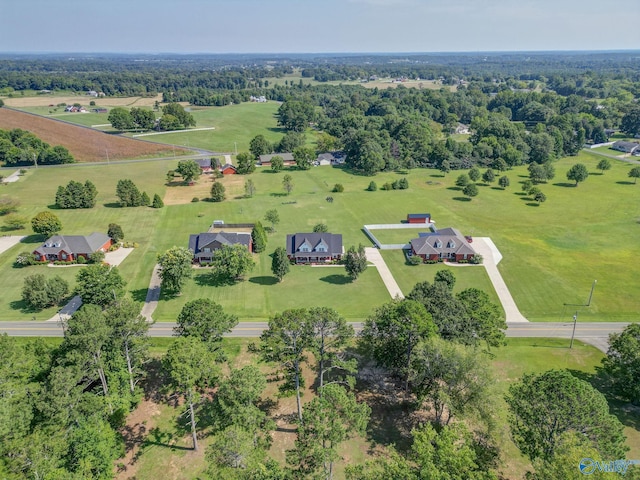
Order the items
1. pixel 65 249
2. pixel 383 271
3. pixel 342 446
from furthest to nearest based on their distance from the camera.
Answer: pixel 65 249 < pixel 383 271 < pixel 342 446

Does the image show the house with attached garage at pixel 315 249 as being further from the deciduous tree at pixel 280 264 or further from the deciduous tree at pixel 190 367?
the deciduous tree at pixel 190 367

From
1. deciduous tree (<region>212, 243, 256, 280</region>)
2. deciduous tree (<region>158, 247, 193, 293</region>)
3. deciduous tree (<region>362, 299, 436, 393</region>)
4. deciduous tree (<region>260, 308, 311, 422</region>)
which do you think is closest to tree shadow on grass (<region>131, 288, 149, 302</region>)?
deciduous tree (<region>158, 247, 193, 293</region>)

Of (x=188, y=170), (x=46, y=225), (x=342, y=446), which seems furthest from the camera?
(x=188, y=170)

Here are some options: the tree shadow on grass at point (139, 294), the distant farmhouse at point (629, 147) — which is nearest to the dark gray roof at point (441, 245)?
the tree shadow on grass at point (139, 294)

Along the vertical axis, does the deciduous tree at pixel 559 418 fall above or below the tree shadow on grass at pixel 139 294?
above

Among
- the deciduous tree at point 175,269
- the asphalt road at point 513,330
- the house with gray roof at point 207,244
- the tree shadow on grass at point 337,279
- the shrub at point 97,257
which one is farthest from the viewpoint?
the house with gray roof at point 207,244

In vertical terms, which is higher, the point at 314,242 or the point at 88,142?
the point at 88,142

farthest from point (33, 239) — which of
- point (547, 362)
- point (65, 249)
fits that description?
point (547, 362)

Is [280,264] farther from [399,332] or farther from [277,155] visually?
[277,155]
